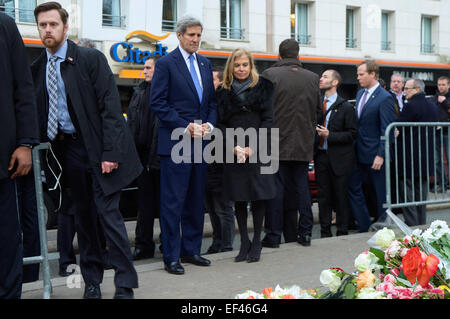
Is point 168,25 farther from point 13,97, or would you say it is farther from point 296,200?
point 13,97

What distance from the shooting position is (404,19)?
26.2 meters

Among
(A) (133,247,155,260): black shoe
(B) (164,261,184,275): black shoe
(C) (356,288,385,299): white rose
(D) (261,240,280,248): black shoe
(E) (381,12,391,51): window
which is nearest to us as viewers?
(C) (356,288,385,299): white rose

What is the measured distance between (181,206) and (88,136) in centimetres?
138

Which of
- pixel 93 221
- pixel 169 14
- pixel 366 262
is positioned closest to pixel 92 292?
pixel 93 221

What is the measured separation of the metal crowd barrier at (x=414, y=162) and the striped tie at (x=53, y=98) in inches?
163

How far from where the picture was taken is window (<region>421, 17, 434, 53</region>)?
1079 inches

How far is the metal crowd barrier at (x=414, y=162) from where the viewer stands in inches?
293

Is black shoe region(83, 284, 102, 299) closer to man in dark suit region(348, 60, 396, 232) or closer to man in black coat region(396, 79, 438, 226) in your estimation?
man in dark suit region(348, 60, 396, 232)

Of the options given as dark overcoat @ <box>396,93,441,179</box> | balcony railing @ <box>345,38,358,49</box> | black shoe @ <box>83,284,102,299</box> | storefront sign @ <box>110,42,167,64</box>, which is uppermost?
balcony railing @ <box>345,38,358,49</box>

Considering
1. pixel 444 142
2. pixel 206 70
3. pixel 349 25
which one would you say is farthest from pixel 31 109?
pixel 349 25

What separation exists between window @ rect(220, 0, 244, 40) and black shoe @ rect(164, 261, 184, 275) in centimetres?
1677

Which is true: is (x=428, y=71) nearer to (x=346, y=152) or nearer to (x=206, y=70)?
(x=346, y=152)

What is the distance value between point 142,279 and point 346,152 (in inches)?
130

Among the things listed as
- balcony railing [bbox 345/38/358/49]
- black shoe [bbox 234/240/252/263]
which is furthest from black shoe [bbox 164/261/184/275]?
balcony railing [bbox 345/38/358/49]
